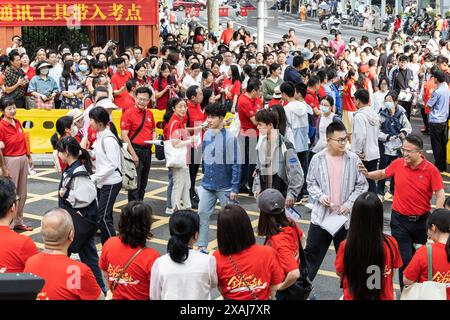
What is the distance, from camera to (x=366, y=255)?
543 cm

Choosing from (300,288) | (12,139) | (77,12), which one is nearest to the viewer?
(300,288)

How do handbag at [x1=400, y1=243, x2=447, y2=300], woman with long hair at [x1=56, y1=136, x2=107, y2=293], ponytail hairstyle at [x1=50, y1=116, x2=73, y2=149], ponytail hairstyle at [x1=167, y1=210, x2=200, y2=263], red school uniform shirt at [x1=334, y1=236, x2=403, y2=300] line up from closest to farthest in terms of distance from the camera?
handbag at [x1=400, y1=243, x2=447, y2=300]
ponytail hairstyle at [x1=167, y1=210, x2=200, y2=263]
red school uniform shirt at [x1=334, y1=236, x2=403, y2=300]
woman with long hair at [x1=56, y1=136, x2=107, y2=293]
ponytail hairstyle at [x1=50, y1=116, x2=73, y2=149]

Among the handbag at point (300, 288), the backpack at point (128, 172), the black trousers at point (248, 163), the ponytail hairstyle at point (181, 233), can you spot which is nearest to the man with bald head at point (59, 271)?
the ponytail hairstyle at point (181, 233)

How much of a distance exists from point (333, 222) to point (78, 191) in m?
2.52

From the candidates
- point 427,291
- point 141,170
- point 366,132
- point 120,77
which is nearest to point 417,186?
point 427,291

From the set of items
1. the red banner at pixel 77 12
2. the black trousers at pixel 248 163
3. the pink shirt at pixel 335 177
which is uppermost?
the red banner at pixel 77 12

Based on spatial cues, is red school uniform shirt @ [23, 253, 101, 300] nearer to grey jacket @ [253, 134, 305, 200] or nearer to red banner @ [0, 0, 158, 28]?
grey jacket @ [253, 134, 305, 200]

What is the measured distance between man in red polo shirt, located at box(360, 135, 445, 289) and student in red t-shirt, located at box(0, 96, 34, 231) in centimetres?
456

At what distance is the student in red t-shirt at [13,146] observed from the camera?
31.6 feet

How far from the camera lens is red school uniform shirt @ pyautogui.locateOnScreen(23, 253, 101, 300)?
495 centimetres

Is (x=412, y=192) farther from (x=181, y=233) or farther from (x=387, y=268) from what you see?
(x=181, y=233)

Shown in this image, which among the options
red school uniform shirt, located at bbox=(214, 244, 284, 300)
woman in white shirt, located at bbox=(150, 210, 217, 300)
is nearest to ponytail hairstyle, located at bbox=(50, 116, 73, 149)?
woman in white shirt, located at bbox=(150, 210, 217, 300)

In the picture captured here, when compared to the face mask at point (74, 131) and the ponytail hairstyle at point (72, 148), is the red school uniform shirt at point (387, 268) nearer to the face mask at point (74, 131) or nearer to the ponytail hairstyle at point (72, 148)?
the ponytail hairstyle at point (72, 148)

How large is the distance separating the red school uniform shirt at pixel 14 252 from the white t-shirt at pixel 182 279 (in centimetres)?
99
